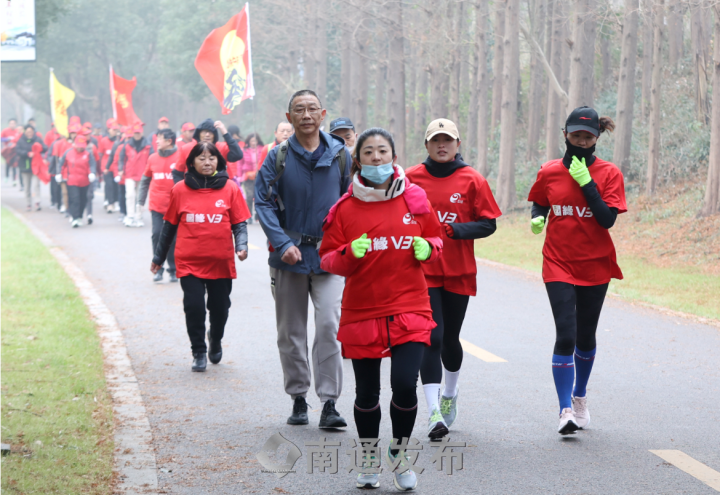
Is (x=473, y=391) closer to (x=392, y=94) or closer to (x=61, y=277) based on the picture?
(x=61, y=277)

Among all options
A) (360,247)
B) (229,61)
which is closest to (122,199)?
(229,61)

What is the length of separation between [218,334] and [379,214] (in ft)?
12.3

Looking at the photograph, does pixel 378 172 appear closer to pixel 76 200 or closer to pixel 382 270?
pixel 382 270

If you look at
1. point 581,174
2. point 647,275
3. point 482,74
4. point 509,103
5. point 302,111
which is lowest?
point 647,275

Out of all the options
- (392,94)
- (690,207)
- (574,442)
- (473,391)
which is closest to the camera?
(574,442)

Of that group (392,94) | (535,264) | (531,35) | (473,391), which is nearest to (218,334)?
(473,391)

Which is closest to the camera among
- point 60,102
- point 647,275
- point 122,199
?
point 647,275

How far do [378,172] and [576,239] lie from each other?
1.72m

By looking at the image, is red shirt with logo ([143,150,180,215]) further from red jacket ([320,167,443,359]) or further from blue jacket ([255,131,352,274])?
red jacket ([320,167,443,359])

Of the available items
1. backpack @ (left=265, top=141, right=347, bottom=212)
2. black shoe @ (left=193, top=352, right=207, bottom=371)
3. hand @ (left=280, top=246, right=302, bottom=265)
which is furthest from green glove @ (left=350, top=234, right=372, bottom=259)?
black shoe @ (left=193, top=352, right=207, bottom=371)

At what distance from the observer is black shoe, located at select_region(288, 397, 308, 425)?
6176 mm

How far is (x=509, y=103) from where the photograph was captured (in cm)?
2402

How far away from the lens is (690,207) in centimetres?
1970

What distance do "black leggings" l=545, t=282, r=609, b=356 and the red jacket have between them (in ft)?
4.32
